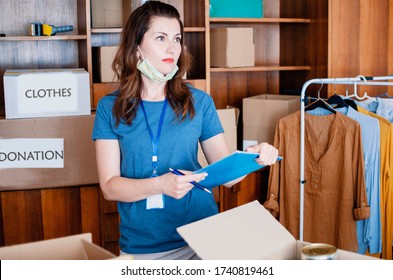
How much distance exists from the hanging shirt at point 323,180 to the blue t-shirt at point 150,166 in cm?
134

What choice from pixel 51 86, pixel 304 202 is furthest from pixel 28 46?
pixel 304 202

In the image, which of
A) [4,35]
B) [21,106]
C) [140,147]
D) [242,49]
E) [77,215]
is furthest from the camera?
[242,49]

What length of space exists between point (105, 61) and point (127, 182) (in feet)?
5.54

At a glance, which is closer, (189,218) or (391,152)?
(189,218)

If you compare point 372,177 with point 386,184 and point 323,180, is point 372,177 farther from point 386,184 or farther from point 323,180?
point 323,180

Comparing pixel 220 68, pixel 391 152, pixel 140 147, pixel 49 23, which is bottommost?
pixel 391 152

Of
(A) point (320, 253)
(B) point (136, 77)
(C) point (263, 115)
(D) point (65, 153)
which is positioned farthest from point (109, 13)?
(A) point (320, 253)

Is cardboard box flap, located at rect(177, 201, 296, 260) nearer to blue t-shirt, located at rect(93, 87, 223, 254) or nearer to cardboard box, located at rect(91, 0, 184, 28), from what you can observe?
blue t-shirt, located at rect(93, 87, 223, 254)

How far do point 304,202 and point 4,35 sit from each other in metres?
1.88

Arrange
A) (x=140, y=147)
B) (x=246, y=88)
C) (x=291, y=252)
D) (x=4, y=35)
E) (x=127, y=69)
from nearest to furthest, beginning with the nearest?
(x=291, y=252) → (x=140, y=147) → (x=127, y=69) → (x=4, y=35) → (x=246, y=88)

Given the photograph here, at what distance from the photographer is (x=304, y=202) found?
9.59 ft

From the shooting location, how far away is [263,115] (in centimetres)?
327

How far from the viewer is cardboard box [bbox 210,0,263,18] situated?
3.53 meters

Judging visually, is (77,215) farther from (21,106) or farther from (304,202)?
(304,202)
